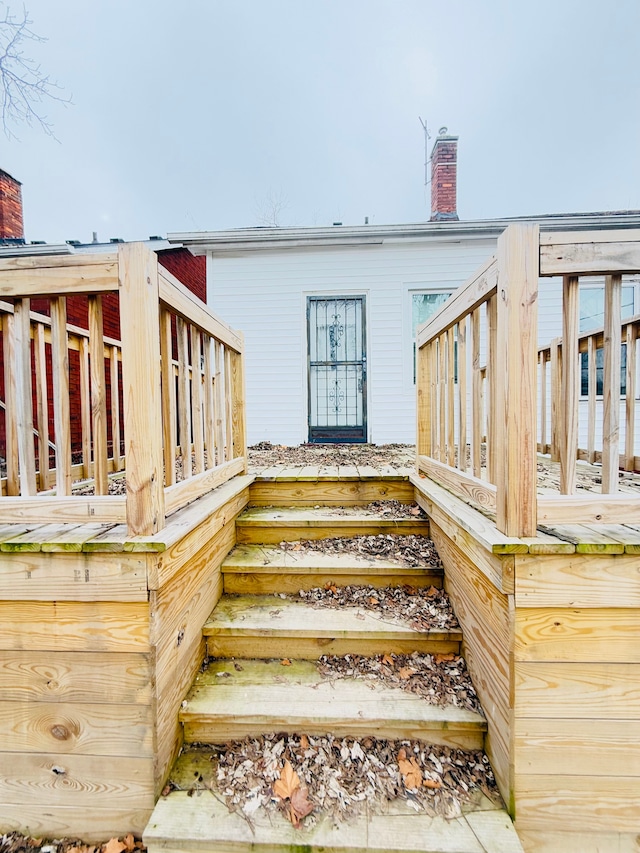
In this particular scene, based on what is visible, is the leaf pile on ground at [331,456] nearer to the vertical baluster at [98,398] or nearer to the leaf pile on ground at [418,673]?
the leaf pile on ground at [418,673]

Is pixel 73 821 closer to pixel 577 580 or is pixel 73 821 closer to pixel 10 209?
pixel 577 580

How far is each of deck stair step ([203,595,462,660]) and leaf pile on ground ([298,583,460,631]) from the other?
1.7 inches

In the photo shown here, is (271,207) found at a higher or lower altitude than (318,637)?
higher

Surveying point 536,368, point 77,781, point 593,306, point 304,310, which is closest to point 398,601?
point 536,368

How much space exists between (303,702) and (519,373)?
1430 millimetres

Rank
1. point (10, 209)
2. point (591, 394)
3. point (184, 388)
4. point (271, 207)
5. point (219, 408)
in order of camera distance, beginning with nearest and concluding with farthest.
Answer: point (184, 388), point (219, 408), point (591, 394), point (10, 209), point (271, 207)

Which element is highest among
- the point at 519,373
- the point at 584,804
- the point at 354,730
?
the point at 519,373

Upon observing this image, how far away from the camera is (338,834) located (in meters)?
1.19

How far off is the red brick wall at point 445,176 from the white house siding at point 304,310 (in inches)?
54.6

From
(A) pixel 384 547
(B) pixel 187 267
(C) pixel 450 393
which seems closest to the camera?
(C) pixel 450 393

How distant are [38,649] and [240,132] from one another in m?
14.3

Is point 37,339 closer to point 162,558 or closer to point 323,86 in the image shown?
point 162,558

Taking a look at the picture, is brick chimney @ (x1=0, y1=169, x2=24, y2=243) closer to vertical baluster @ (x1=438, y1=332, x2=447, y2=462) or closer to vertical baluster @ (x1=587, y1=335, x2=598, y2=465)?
vertical baluster @ (x1=438, y1=332, x2=447, y2=462)

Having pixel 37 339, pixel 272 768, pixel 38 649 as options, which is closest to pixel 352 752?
pixel 272 768
